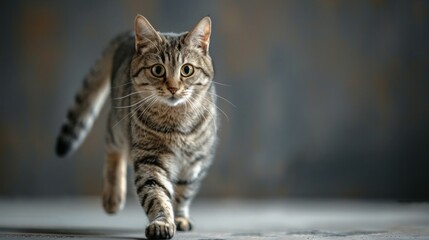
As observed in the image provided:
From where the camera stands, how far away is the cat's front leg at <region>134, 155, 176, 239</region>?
2.15 m

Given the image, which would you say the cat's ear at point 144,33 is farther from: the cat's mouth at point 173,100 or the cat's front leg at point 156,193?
the cat's front leg at point 156,193

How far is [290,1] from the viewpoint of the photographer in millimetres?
4348

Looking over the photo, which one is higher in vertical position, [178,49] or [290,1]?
[290,1]

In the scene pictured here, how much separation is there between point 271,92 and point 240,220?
1.38 metres

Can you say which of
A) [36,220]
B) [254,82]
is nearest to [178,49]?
[36,220]

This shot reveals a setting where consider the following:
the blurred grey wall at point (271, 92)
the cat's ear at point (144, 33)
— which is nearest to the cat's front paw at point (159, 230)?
the cat's ear at point (144, 33)

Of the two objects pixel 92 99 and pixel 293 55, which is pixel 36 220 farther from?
pixel 293 55

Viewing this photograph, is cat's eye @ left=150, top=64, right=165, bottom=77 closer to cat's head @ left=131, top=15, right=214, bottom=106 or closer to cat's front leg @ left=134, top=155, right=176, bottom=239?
cat's head @ left=131, top=15, right=214, bottom=106

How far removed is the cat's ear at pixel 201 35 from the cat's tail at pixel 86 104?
815 mm

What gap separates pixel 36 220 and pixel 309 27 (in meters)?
2.17

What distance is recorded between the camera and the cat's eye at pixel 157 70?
95.0 inches

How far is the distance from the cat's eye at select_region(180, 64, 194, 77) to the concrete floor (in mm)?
571

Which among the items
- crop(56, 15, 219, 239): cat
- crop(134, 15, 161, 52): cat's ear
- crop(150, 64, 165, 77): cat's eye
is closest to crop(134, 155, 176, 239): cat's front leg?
crop(56, 15, 219, 239): cat

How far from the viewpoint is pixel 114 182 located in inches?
118
